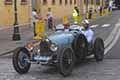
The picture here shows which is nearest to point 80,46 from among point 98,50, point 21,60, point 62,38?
point 62,38

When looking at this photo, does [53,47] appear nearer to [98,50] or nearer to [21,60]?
[21,60]

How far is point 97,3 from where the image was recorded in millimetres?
85312

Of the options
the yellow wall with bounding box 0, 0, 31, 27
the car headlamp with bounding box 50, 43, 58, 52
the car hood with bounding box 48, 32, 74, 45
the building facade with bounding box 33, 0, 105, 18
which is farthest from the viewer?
the building facade with bounding box 33, 0, 105, 18

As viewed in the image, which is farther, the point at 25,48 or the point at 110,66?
the point at 110,66

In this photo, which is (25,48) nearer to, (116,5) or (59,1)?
(59,1)

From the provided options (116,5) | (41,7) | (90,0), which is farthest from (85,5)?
(116,5)

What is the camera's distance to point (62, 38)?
47.9 ft

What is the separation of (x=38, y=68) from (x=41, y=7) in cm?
3035

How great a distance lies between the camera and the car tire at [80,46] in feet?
48.6

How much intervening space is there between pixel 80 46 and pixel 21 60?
1994 millimetres

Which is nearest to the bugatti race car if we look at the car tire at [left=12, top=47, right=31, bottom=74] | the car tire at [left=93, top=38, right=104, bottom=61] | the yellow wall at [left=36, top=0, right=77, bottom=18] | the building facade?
the car tire at [left=12, top=47, right=31, bottom=74]

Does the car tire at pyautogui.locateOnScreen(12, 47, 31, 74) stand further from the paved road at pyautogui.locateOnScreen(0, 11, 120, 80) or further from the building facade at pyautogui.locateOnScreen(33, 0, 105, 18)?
the building facade at pyautogui.locateOnScreen(33, 0, 105, 18)

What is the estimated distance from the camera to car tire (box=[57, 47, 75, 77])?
1309 centimetres

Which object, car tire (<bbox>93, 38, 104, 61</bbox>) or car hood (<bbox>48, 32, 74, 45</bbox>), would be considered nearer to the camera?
car hood (<bbox>48, 32, 74, 45</bbox>)
